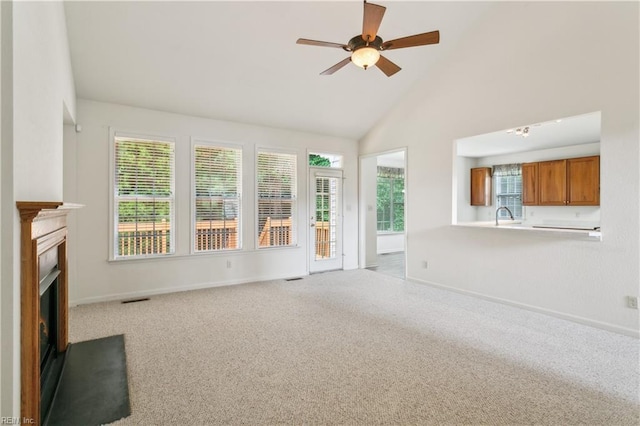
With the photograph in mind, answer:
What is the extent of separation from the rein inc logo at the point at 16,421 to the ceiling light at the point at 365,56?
319 centimetres

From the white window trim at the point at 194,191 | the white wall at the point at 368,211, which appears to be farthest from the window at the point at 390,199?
the white window trim at the point at 194,191

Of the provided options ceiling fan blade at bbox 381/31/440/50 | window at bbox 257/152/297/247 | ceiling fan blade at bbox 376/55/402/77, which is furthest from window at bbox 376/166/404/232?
→ ceiling fan blade at bbox 381/31/440/50

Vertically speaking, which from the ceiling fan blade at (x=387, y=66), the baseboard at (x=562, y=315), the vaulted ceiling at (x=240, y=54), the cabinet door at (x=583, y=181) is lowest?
the baseboard at (x=562, y=315)

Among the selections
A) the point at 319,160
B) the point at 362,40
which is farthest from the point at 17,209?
the point at 319,160

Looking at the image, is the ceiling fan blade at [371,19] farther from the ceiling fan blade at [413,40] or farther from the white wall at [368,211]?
the white wall at [368,211]

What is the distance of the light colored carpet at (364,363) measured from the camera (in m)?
2.02

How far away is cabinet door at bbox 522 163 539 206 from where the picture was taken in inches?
287

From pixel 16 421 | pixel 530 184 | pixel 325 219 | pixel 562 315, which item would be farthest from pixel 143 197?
pixel 530 184

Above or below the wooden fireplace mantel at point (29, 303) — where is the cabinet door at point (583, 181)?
above

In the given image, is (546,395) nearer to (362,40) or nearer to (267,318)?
(267,318)

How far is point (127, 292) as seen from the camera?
4.43 m

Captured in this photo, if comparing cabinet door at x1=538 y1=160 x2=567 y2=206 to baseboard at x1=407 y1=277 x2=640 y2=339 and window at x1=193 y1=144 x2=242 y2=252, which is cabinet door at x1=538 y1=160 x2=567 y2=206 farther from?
window at x1=193 y1=144 x2=242 y2=252

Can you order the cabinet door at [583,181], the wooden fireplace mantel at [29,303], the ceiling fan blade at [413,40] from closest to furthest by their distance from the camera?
the wooden fireplace mantel at [29,303] < the ceiling fan blade at [413,40] < the cabinet door at [583,181]

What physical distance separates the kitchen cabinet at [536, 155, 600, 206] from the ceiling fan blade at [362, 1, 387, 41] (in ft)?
20.5
